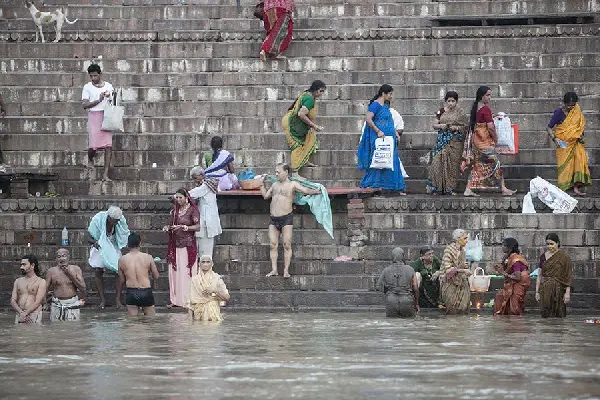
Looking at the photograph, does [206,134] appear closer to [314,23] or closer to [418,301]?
[314,23]

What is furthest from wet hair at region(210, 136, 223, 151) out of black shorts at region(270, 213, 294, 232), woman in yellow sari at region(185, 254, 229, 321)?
woman in yellow sari at region(185, 254, 229, 321)

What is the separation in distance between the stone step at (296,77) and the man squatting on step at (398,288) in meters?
4.78

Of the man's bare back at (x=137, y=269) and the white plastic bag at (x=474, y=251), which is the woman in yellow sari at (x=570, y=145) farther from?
the man's bare back at (x=137, y=269)

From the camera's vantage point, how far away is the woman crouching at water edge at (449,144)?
19.0 m

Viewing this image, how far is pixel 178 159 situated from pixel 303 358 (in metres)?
7.61

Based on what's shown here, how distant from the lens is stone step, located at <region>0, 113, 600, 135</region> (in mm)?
20203

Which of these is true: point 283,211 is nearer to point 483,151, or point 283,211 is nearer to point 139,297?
point 139,297

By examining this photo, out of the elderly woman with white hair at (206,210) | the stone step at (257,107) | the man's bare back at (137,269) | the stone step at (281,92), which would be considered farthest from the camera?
the stone step at (281,92)

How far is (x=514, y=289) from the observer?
1703 cm

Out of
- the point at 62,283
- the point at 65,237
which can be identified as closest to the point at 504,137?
the point at 65,237

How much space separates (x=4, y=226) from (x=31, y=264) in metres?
2.10

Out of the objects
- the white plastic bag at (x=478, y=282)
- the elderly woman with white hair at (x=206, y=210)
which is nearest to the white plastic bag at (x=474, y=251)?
the white plastic bag at (x=478, y=282)

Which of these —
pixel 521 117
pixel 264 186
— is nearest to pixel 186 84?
pixel 264 186

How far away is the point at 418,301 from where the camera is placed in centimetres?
1734
